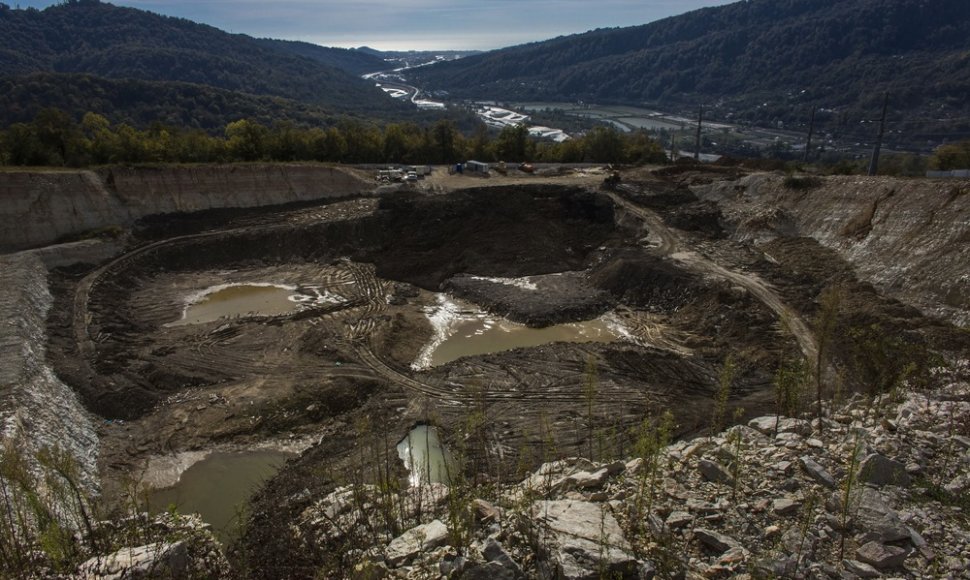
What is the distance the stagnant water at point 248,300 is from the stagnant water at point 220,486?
10178 mm

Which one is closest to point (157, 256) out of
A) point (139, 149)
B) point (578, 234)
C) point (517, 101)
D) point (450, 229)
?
point (139, 149)

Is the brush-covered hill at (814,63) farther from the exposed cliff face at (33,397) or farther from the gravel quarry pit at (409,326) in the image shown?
the exposed cliff face at (33,397)

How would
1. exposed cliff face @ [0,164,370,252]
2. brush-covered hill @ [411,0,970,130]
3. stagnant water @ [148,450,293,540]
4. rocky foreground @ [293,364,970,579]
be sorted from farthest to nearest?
brush-covered hill @ [411,0,970,130] < exposed cliff face @ [0,164,370,252] < stagnant water @ [148,450,293,540] < rocky foreground @ [293,364,970,579]

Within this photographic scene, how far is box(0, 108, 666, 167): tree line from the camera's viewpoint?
112ft

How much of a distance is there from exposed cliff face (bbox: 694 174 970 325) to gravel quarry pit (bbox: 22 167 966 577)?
1058 millimetres

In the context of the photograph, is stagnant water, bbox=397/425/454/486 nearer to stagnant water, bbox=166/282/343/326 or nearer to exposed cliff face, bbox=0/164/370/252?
stagnant water, bbox=166/282/343/326

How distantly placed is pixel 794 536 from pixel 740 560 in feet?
3.20

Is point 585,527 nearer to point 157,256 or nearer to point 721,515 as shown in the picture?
point 721,515

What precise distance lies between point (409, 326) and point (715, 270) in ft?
49.6

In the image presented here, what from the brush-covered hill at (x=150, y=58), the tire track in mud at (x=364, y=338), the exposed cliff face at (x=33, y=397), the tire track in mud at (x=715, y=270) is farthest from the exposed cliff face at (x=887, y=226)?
the brush-covered hill at (x=150, y=58)

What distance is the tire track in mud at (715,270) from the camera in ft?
66.9

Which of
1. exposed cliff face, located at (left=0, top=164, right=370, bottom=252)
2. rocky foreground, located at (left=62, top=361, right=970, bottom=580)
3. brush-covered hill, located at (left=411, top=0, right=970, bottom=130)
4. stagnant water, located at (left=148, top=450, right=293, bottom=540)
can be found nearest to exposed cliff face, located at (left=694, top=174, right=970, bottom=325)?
rocky foreground, located at (left=62, top=361, right=970, bottom=580)

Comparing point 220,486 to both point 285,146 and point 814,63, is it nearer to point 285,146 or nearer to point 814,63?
point 285,146

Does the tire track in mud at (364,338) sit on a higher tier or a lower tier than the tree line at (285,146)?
lower
